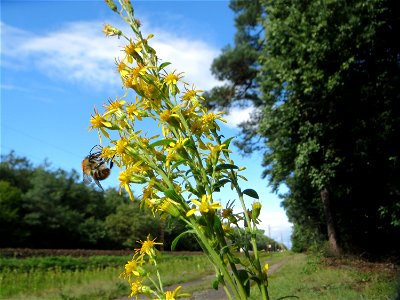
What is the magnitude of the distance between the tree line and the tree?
2284cm

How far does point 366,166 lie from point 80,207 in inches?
1622

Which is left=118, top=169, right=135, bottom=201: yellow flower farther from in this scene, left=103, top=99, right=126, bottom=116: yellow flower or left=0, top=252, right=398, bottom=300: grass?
left=0, top=252, right=398, bottom=300: grass

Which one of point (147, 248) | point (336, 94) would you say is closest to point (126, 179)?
point (147, 248)

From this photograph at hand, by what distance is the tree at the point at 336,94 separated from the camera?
34.3ft

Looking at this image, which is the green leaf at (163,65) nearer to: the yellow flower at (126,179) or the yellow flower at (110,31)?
the yellow flower at (110,31)

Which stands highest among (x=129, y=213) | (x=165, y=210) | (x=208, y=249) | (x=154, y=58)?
(x=129, y=213)

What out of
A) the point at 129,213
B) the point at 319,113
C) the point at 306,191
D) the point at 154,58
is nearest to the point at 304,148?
the point at 319,113

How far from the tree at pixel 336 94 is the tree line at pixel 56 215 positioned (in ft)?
74.9

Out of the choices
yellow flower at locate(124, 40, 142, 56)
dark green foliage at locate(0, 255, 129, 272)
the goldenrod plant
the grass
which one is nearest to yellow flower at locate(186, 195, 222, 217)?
the goldenrod plant

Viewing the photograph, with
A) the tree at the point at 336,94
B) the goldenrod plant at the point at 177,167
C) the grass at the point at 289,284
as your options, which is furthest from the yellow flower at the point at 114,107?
the tree at the point at 336,94

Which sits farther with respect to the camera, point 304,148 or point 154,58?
point 304,148

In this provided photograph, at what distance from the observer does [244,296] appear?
1.41m

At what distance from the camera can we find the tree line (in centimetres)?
3766

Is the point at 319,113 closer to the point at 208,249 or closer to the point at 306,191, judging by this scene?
the point at 306,191
